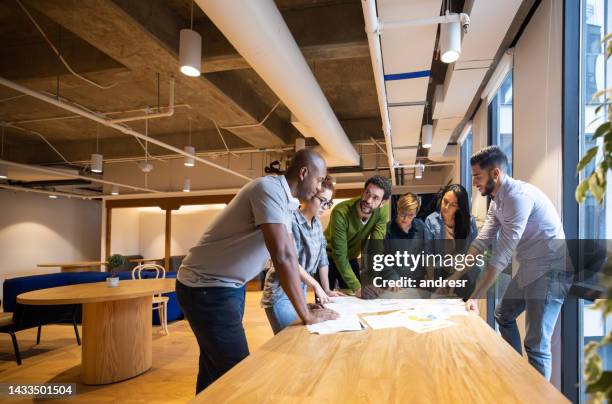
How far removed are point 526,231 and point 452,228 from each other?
0.47 m

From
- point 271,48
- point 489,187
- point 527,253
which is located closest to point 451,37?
point 489,187

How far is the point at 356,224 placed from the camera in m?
2.67

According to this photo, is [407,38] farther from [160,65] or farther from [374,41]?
[160,65]

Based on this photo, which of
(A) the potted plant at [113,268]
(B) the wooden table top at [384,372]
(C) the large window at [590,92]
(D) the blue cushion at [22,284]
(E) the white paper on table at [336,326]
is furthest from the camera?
(D) the blue cushion at [22,284]

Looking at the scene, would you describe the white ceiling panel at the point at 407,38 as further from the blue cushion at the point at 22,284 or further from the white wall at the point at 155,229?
the white wall at the point at 155,229

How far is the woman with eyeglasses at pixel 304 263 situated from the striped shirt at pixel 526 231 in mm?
1044

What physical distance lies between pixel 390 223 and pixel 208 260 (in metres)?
1.41

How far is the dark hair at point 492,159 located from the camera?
8.11ft

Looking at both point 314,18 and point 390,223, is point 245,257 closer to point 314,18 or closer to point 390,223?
point 390,223

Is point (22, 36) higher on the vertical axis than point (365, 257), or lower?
higher

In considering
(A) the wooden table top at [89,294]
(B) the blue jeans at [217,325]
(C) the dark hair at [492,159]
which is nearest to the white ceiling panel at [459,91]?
(C) the dark hair at [492,159]

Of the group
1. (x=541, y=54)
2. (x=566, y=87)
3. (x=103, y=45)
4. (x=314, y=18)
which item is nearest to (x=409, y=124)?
(x=314, y=18)

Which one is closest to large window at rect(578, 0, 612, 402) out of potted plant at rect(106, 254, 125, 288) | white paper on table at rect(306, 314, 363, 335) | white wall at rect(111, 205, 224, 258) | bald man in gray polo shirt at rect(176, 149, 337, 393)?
white paper on table at rect(306, 314, 363, 335)

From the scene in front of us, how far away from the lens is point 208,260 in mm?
1762
